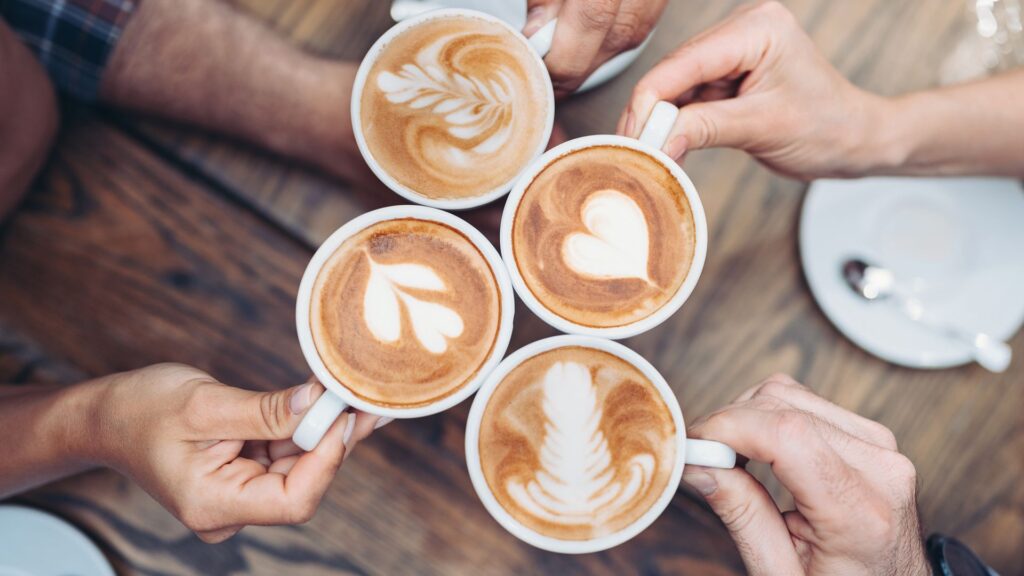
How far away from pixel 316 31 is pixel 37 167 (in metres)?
0.51

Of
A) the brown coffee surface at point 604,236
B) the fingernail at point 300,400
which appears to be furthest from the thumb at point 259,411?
the brown coffee surface at point 604,236

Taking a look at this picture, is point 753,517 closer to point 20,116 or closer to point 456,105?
point 456,105

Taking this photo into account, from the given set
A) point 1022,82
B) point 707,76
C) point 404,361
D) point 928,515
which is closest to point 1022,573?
point 928,515

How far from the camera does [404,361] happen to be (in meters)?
0.92

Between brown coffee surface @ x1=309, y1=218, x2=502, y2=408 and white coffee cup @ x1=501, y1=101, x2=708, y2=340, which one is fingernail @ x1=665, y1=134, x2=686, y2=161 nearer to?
white coffee cup @ x1=501, y1=101, x2=708, y2=340

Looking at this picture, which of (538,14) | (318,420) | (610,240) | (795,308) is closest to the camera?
(318,420)

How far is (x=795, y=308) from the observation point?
1.15 m

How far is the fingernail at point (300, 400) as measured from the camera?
0.86 meters

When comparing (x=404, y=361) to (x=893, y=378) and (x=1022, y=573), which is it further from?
(x=1022, y=573)

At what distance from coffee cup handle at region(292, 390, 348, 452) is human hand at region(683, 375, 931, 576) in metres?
0.45

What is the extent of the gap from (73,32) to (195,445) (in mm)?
756

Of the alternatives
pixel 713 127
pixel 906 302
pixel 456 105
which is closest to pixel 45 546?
pixel 456 105

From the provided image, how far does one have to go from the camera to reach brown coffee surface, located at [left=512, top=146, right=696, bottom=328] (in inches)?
36.5

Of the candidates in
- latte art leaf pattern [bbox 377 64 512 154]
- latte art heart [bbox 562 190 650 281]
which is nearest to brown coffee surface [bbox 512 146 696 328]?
latte art heart [bbox 562 190 650 281]
